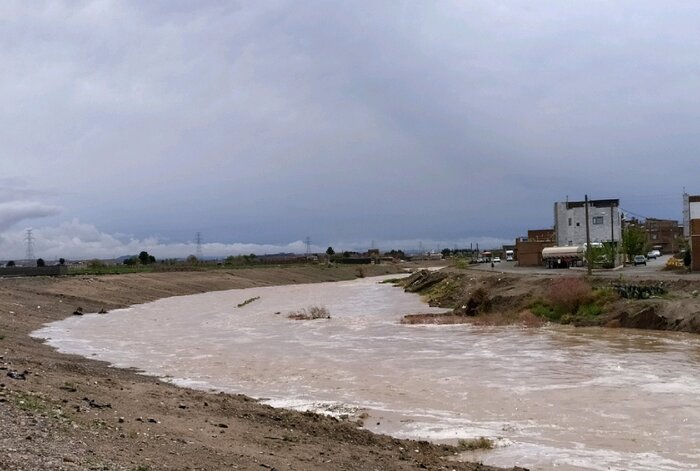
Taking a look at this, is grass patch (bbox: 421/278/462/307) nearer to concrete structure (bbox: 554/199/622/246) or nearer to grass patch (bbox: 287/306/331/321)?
grass patch (bbox: 287/306/331/321)

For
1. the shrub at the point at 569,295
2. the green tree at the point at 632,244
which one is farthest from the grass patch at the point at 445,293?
the green tree at the point at 632,244

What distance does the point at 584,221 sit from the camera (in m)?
102

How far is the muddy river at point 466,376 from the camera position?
1333cm

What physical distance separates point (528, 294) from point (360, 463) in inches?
1363

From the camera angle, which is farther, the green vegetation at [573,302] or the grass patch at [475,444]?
the green vegetation at [573,302]

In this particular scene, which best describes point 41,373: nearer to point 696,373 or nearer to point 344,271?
point 696,373

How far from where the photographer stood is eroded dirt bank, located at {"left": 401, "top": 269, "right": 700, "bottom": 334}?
110ft

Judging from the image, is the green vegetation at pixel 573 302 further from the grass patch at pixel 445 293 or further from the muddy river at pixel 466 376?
the grass patch at pixel 445 293

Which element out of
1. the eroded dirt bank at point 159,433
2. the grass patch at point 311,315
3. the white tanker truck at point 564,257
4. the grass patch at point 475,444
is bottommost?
the grass patch at point 311,315

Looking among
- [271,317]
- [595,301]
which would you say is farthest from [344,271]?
[595,301]

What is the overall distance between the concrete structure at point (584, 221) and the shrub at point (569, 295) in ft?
195

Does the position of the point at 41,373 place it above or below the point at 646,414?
above

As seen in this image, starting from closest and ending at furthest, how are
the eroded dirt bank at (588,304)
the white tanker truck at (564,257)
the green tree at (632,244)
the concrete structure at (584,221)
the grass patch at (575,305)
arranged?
the eroded dirt bank at (588,304), the grass patch at (575,305), the white tanker truck at (564,257), the green tree at (632,244), the concrete structure at (584,221)

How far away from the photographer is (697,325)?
31.0 m
